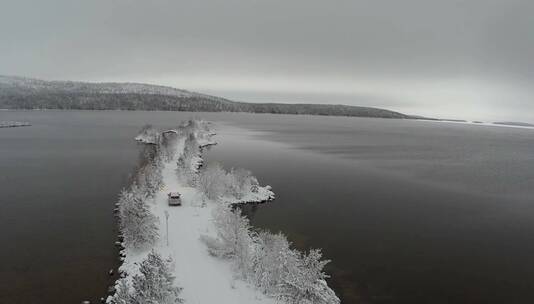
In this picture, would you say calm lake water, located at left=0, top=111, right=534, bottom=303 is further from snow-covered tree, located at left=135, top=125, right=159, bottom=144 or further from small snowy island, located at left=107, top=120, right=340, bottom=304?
snow-covered tree, located at left=135, top=125, right=159, bottom=144

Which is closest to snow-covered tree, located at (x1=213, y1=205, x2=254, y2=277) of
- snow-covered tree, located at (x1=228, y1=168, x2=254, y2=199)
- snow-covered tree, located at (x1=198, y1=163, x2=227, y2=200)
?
snow-covered tree, located at (x1=198, y1=163, x2=227, y2=200)

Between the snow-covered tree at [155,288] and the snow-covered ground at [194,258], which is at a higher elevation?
the snow-covered tree at [155,288]

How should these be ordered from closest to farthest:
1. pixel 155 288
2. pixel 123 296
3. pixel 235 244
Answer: pixel 155 288 → pixel 123 296 → pixel 235 244

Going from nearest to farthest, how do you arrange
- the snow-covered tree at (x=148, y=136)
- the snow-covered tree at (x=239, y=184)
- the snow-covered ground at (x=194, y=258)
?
the snow-covered ground at (x=194, y=258), the snow-covered tree at (x=239, y=184), the snow-covered tree at (x=148, y=136)

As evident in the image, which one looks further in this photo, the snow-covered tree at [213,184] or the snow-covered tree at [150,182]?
the snow-covered tree at [213,184]

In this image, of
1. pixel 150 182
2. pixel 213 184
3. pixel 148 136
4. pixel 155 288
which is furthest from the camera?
pixel 148 136

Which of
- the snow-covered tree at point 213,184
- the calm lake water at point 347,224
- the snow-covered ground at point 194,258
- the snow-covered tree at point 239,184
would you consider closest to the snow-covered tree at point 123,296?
the calm lake water at point 347,224

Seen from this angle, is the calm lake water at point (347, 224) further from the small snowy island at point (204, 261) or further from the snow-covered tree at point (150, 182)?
the snow-covered tree at point (150, 182)

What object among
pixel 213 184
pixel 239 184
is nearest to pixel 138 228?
pixel 213 184

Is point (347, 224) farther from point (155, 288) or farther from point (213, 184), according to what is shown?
point (155, 288)

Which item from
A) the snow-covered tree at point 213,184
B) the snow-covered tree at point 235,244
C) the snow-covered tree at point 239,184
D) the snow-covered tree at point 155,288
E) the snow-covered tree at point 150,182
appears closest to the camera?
the snow-covered tree at point 155,288
